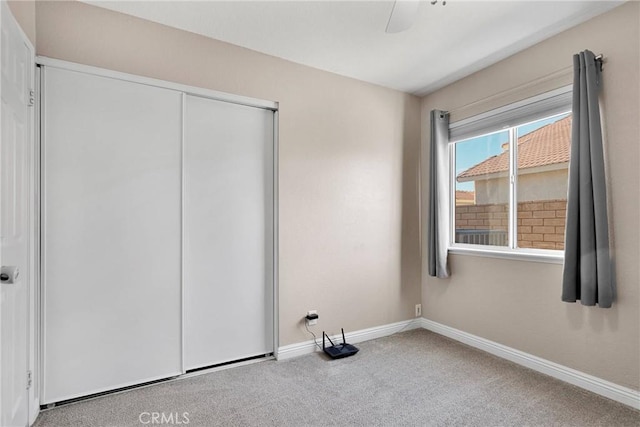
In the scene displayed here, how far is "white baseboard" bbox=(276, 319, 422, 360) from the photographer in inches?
107

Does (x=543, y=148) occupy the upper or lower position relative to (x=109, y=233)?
upper

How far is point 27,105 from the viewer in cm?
179

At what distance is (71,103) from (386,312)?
2986mm

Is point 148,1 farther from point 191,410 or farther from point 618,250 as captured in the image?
point 618,250

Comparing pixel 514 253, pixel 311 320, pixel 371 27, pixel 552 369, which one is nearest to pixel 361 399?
pixel 311 320

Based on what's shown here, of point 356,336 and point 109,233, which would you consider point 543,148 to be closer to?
point 356,336

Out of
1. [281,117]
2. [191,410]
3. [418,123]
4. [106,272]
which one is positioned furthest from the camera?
[418,123]

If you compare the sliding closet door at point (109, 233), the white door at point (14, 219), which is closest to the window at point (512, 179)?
the sliding closet door at point (109, 233)

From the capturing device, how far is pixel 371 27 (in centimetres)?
231

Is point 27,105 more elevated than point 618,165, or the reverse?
point 27,105

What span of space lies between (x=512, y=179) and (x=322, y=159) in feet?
5.20

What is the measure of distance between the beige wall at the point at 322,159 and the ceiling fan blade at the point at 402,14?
4.26 ft

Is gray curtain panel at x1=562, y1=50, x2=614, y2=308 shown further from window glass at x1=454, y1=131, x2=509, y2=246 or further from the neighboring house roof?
window glass at x1=454, y1=131, x2=509, y2=246

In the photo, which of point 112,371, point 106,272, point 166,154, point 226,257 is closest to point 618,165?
point 226,257
